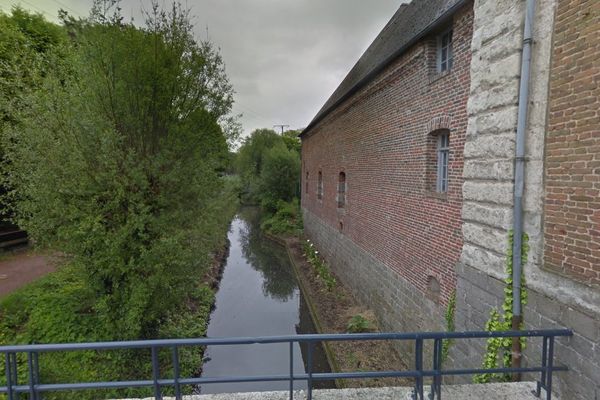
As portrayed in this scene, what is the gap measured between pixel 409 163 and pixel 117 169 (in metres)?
5.62

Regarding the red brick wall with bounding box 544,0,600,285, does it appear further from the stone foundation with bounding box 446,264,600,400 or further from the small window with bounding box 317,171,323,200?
the small window with bounding box 317,171,323,200

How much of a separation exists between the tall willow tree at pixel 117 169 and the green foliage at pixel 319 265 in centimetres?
589

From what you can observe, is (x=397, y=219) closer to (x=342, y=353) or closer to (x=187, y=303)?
(x=342, y=353)

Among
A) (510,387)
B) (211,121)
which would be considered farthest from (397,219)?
(211,121)

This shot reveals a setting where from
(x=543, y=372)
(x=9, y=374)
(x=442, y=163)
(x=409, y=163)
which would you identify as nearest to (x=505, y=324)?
(x=543, y=372)

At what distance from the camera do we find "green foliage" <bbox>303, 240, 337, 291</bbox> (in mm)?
11625

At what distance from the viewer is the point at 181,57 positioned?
7.00m

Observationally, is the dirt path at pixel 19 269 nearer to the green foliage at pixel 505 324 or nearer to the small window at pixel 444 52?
the green foliage at pixel 505 324

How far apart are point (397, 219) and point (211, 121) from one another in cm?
481

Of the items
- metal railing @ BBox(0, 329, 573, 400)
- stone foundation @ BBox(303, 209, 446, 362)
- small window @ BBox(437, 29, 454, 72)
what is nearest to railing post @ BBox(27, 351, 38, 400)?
metal railing @ BBox(0, 329, 573, 400)

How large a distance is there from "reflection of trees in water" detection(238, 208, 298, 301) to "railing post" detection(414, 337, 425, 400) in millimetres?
9922

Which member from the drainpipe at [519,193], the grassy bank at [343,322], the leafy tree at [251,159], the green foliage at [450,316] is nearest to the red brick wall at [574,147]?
the drainpipe at [519,193]

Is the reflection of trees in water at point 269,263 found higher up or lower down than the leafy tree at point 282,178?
lower down

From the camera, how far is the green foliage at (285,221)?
73.3 feet
